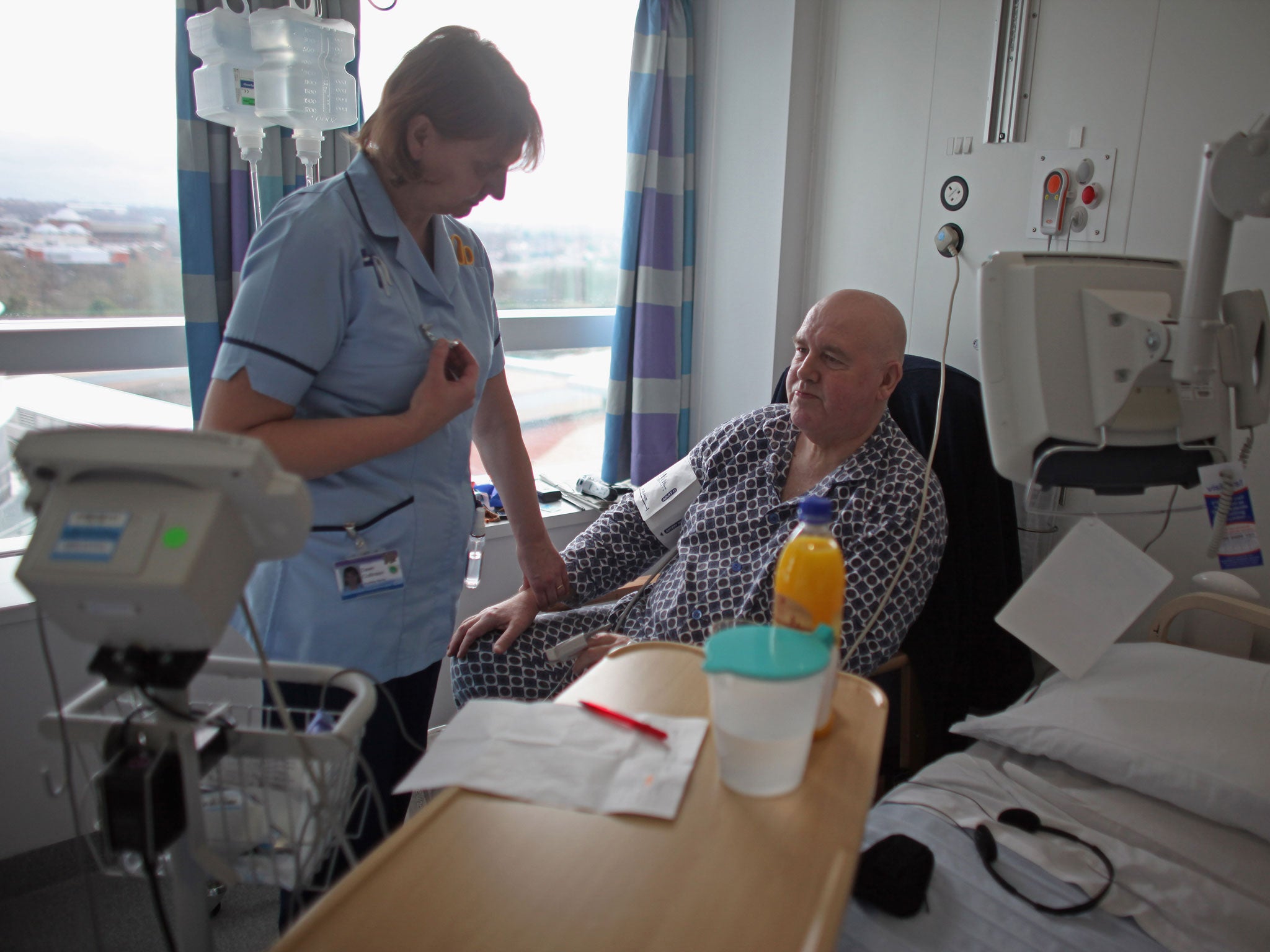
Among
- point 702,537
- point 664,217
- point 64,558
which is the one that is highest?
point 664,217

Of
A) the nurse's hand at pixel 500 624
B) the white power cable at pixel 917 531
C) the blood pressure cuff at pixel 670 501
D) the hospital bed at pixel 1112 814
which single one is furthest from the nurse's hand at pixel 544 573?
the hospital bed at pixel 1112 814

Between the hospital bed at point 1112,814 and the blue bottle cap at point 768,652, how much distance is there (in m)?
0.54

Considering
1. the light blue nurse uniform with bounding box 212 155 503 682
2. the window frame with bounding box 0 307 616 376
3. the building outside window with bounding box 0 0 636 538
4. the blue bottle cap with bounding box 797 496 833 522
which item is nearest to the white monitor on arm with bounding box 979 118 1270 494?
the blue bottle cap with bounding box 797 496 833 522

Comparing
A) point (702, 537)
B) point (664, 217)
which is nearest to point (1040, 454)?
point (702, 537)

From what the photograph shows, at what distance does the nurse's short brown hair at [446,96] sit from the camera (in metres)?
1.21

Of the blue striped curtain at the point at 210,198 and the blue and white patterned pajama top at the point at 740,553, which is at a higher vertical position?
the blue striped curtain at the point at 210,198

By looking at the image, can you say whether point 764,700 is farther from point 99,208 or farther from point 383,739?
point 99,208

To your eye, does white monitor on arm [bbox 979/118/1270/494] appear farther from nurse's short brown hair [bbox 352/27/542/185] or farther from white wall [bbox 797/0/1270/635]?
nurse's short brown hair [bbox 352/27/542/185]

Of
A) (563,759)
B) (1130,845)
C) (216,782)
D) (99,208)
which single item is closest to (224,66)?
(99,208)

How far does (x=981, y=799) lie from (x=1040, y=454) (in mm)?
661

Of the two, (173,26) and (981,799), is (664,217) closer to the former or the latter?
(173,26)

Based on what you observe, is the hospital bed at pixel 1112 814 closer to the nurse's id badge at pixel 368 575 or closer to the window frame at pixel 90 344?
the nurse's id badge at pixel 368 575

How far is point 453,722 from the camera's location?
0.95m

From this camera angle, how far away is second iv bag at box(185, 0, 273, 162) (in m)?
1.69
